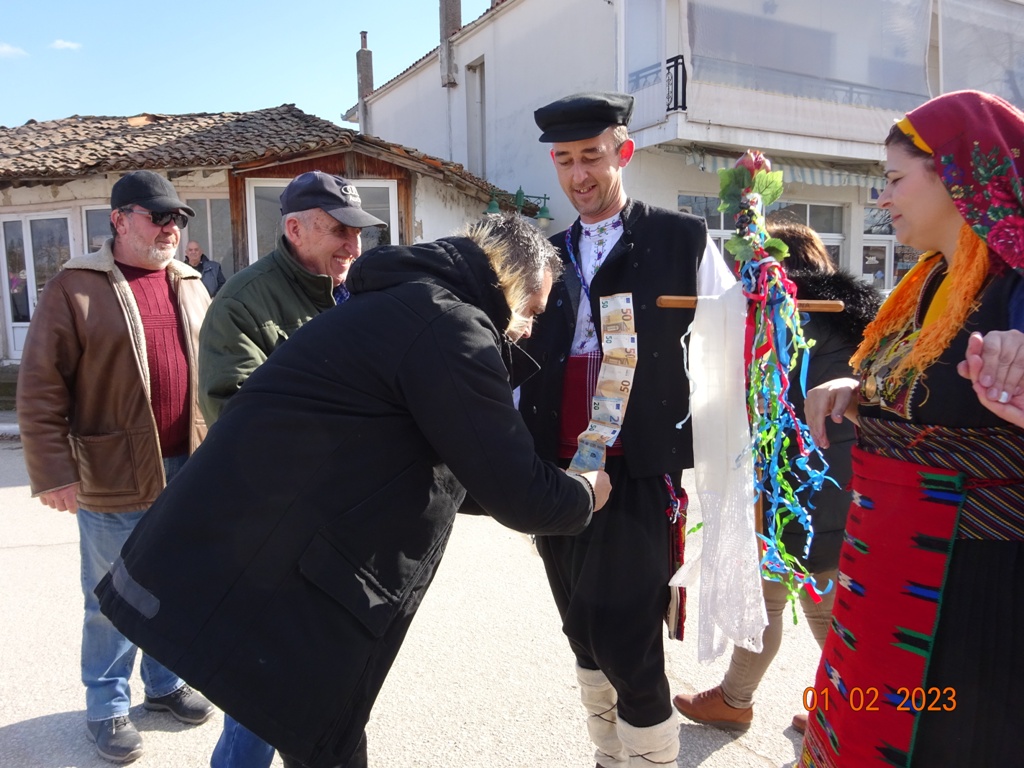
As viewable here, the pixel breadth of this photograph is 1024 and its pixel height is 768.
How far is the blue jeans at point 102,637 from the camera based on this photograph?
2.53m

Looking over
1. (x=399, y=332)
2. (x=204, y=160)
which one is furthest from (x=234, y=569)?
(x=204, y=160)

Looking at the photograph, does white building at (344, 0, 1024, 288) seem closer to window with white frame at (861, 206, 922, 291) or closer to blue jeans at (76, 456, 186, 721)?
window with white frame at (861, 206, 922, 291)

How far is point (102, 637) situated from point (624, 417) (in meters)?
1.99

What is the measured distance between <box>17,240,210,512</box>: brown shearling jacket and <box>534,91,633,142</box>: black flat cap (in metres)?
1.62

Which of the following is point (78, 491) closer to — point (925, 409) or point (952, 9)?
point (925, 409)

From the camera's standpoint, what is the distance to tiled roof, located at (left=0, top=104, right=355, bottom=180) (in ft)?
31.4

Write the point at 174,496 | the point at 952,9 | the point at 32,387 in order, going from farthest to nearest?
the point at 952,9, the point at 32,387, the point at 174,496

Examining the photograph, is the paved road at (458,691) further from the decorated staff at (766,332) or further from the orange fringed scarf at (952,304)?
the orange fringed scarf at (952,304)

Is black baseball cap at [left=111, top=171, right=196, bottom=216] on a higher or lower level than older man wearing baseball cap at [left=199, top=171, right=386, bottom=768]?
higher

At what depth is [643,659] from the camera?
1953mm

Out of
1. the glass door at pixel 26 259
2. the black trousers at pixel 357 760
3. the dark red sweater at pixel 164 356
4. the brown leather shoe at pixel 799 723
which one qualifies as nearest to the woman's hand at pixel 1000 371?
the black trousers at pixel 357 760

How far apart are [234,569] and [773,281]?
1.49 metres

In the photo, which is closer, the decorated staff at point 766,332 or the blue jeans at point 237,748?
the decorated staff at point 766,332
